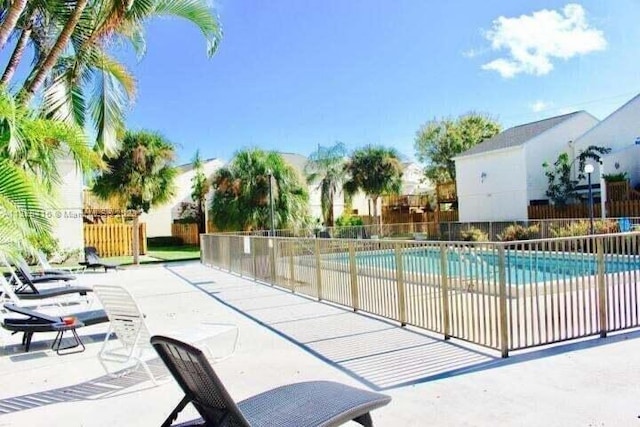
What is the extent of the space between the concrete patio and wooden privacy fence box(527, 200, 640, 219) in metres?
17.3

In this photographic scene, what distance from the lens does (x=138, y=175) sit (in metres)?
19.9

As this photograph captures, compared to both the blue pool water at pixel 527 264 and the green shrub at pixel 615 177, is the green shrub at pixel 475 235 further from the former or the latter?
the blue pool water at pixel 527 264

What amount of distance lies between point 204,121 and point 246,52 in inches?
585

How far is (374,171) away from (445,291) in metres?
24.4

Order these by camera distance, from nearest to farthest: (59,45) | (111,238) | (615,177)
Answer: (59,45), (615,177), (111,238)

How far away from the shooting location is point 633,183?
23953mm

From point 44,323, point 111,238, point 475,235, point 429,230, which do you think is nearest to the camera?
point 44,323

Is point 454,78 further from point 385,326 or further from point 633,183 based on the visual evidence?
point 385,326

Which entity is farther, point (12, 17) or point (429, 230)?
point (429, 230)

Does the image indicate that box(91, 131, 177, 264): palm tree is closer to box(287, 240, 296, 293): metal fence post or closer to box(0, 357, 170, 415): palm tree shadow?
box(287, 240, 296, 293): metal fence post

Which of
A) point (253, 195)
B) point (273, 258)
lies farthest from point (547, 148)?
point (273, 258)

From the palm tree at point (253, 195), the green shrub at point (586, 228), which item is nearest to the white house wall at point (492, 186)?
the green shrub at point (586, 228)

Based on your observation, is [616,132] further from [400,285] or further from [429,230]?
[400,285]

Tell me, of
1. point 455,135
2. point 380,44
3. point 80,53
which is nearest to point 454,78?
point 455,135
